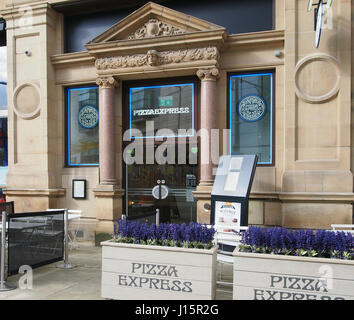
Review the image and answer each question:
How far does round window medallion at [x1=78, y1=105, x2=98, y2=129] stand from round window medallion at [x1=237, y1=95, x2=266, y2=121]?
3683mm

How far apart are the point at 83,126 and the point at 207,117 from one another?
3418 millimetres

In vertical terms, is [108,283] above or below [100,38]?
below

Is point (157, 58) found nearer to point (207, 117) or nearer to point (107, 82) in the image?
point (107, 82)

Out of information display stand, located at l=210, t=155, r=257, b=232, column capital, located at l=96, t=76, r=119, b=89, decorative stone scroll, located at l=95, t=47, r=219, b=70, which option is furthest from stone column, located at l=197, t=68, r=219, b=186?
column capital, located at l=96, t=76, r=119, b=89

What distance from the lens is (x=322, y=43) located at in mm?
6910

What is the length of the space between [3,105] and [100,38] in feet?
14.4

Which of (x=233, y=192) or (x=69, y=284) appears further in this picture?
(x=233, y=192)

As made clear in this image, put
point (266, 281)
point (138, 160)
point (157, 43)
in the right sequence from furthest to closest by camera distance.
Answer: point (138, 160) → point (157, 43) → point (266, 281)

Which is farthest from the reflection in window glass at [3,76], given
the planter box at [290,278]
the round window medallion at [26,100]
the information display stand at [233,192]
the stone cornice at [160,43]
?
the planter box at [290,278]

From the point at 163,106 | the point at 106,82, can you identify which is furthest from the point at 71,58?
the point at 163,106

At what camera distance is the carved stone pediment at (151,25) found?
774cm

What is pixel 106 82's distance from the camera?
834 cm
